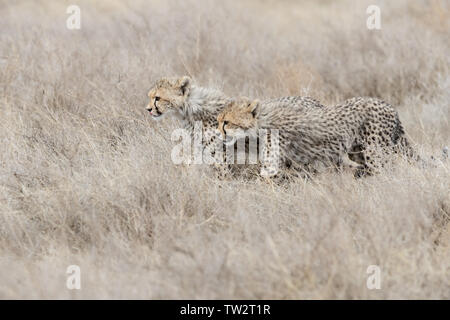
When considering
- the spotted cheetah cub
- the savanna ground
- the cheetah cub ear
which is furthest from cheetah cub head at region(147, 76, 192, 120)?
the cheetah cub ear

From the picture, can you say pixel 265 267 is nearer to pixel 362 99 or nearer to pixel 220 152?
pixel 220 152

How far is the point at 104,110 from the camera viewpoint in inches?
231

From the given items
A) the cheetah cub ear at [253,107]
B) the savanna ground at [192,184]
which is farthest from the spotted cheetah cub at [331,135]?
the savanna ground at [192,184]

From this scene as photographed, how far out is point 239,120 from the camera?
5121 millimetres

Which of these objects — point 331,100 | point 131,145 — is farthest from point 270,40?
point 131,145

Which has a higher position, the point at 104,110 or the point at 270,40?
the point at 270,40

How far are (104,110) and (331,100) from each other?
2.46 m

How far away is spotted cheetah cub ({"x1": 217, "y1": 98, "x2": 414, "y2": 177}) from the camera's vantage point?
5.25 metres

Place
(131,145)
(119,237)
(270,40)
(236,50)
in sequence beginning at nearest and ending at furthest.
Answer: (119,237)
(131,145)
(236,50)
(270,40)

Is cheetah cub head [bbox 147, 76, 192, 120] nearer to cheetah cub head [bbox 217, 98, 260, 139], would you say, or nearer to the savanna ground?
the savanna ground

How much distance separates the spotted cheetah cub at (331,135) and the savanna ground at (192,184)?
16.1 inches

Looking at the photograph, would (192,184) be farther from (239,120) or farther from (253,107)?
(253,107)

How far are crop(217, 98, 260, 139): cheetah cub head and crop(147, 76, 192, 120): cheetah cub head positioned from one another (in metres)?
0.45

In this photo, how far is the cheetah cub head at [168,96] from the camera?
5.45 m
